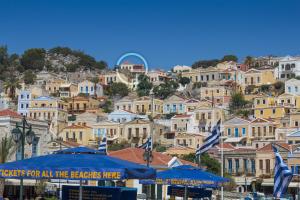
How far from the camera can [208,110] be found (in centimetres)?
9731

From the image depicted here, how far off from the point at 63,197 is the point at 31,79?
427 feet

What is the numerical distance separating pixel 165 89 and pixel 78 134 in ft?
112

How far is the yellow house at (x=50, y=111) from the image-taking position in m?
103

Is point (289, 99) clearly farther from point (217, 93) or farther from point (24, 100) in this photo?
point (24, 100)

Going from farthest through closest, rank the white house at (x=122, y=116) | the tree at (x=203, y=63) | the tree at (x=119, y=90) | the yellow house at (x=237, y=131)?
the tree at (x=203, y=63), the tree at (x=119, y=90), the white house at (x=122, y=116), the yellow house at (x=237, y=131)

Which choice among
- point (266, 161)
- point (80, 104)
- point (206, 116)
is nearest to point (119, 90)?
point (80, 104)

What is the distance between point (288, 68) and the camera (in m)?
125

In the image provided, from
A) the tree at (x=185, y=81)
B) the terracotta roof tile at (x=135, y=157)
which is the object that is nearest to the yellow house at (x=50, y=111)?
the tree at (x=185, y=81)

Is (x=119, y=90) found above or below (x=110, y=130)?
above

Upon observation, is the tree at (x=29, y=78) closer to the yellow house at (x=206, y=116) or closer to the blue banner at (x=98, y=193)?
the yellow house at (x=206, y=116)

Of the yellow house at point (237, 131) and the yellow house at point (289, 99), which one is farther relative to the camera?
the yellow house at point (289, 99)

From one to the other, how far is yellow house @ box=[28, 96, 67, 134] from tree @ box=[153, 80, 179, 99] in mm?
24331

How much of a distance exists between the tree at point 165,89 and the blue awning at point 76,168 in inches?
4280

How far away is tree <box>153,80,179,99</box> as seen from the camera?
12656 centimetres
